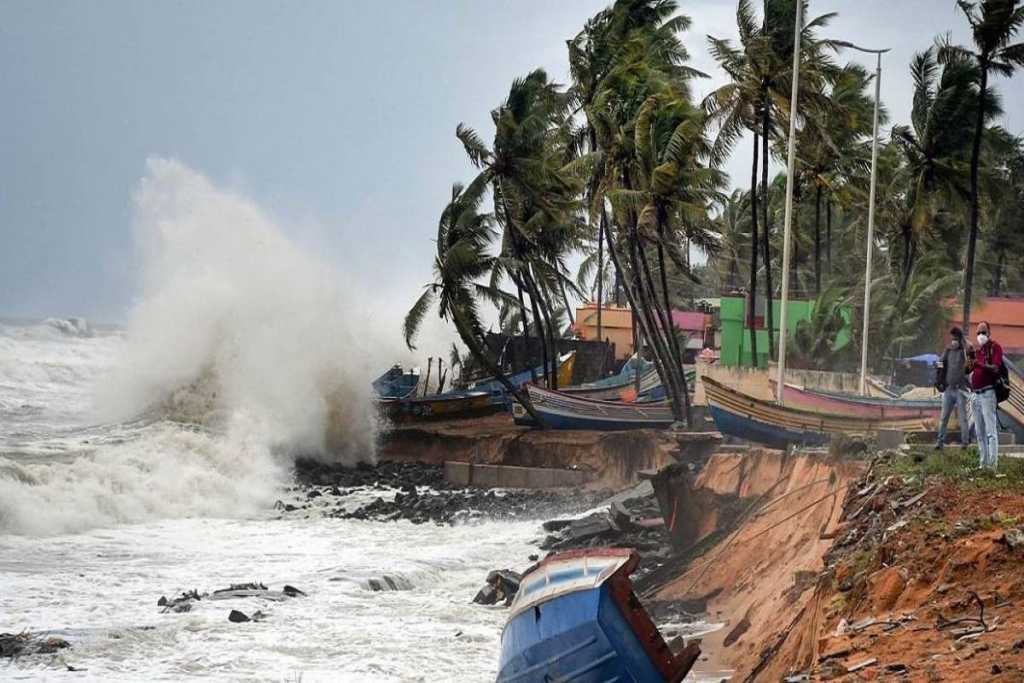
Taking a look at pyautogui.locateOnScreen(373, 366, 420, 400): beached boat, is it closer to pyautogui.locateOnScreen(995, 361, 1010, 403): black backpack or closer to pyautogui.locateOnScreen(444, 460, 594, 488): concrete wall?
pyautogui.locateOnScreen(444, 460, 594, 488): concrete wall

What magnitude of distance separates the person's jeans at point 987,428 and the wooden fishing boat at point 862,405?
12011mm

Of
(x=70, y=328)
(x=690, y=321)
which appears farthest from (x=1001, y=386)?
(x=70, y=328)

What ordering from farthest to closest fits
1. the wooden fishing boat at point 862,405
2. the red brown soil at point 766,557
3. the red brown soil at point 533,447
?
the red brown soil at point 533,447 < the wooden fishing boat at point 862,405 < the red brown soil at point 766,557

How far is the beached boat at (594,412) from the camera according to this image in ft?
128

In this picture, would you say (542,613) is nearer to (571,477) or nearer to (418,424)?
(571,477)

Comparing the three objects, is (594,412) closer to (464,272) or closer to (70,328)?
(464,272)

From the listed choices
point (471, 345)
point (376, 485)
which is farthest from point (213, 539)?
point (471, 345)

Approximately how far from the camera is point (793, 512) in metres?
19.3

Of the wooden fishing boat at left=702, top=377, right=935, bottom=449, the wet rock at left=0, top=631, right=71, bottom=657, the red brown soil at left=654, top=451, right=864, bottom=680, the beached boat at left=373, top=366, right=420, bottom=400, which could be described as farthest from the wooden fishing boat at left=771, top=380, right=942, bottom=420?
the beached boat at left=373, top=366, right=420, bottom=400

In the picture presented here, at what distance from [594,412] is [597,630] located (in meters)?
28.2

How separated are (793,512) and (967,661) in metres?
11.2

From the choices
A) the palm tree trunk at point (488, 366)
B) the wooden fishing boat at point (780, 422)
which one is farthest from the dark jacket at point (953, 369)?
the palm tree trunk at point (488, 366)

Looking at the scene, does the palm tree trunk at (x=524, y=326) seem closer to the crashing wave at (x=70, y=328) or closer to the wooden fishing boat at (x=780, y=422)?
the wooden fishing boat at (x=780, y=422)

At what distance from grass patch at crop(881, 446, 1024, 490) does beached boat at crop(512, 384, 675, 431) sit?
871 inches
